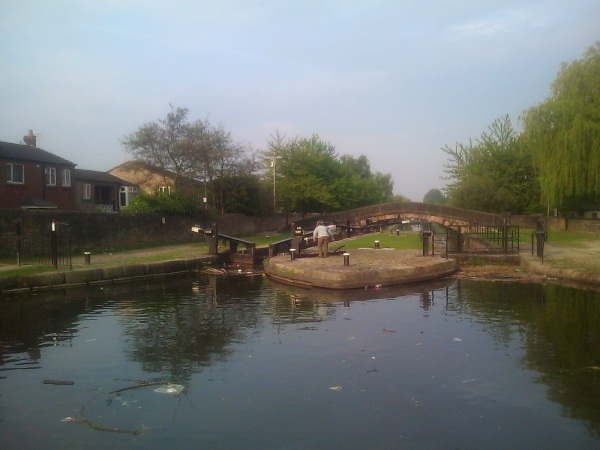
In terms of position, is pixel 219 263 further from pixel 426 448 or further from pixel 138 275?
pixel 426 448

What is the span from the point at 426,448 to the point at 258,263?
22957 millimetres

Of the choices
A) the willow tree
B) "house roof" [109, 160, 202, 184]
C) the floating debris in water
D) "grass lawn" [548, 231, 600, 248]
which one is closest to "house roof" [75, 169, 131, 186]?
"house roof" [109, 160, 202, 184]

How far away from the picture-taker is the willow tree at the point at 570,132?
3844 centimetres

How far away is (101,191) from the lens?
53.0 metres

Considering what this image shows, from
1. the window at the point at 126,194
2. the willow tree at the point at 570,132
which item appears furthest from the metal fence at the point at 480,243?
the window at the point at 126,194

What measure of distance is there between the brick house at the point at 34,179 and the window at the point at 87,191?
533 centimetres

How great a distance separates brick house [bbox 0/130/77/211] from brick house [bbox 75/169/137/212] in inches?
189

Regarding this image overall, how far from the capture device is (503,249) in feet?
84.7

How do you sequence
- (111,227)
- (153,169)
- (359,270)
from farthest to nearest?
(153,169)
(111,227)
(359,270)

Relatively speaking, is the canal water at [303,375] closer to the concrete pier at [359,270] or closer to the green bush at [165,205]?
the concrete pier at [359,270]

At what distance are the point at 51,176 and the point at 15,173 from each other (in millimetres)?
3578

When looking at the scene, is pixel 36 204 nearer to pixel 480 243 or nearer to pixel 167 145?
pixel 167 145

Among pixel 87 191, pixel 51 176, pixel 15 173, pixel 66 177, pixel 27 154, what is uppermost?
pixel 27 154

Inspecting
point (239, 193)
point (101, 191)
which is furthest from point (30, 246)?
point (101, 191)
